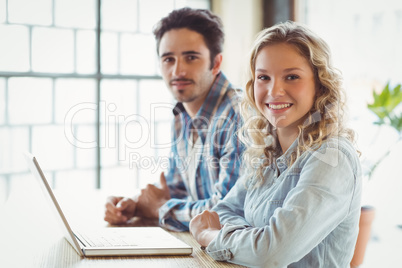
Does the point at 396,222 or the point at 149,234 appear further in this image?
the point at 396,222

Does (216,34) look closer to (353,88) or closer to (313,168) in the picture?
(313,168)

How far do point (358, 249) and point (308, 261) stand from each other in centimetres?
134

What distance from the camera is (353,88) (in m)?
3.47

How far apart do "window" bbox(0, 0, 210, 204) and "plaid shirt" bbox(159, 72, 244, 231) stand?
5.14 feet

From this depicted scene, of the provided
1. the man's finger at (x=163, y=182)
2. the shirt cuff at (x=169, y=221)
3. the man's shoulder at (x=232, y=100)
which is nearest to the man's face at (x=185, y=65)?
the man's shoulder at (x=232, y=100)

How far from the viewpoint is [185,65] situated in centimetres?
198

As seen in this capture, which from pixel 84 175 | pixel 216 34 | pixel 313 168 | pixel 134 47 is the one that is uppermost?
pixel 134 47

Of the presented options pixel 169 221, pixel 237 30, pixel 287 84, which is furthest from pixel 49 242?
pixel 237 30

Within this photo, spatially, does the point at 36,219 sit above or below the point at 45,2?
below

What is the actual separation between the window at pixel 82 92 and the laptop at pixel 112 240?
2.16 metres

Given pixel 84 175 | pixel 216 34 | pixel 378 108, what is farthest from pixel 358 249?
pixel 84 175

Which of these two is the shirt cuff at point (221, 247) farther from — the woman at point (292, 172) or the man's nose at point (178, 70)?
the man's nose at point (178, 70)

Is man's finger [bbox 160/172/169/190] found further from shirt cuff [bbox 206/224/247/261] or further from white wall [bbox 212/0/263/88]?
white wall [bbox 212/0/263/88]

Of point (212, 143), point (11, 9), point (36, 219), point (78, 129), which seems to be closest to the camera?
point (36, 219)
